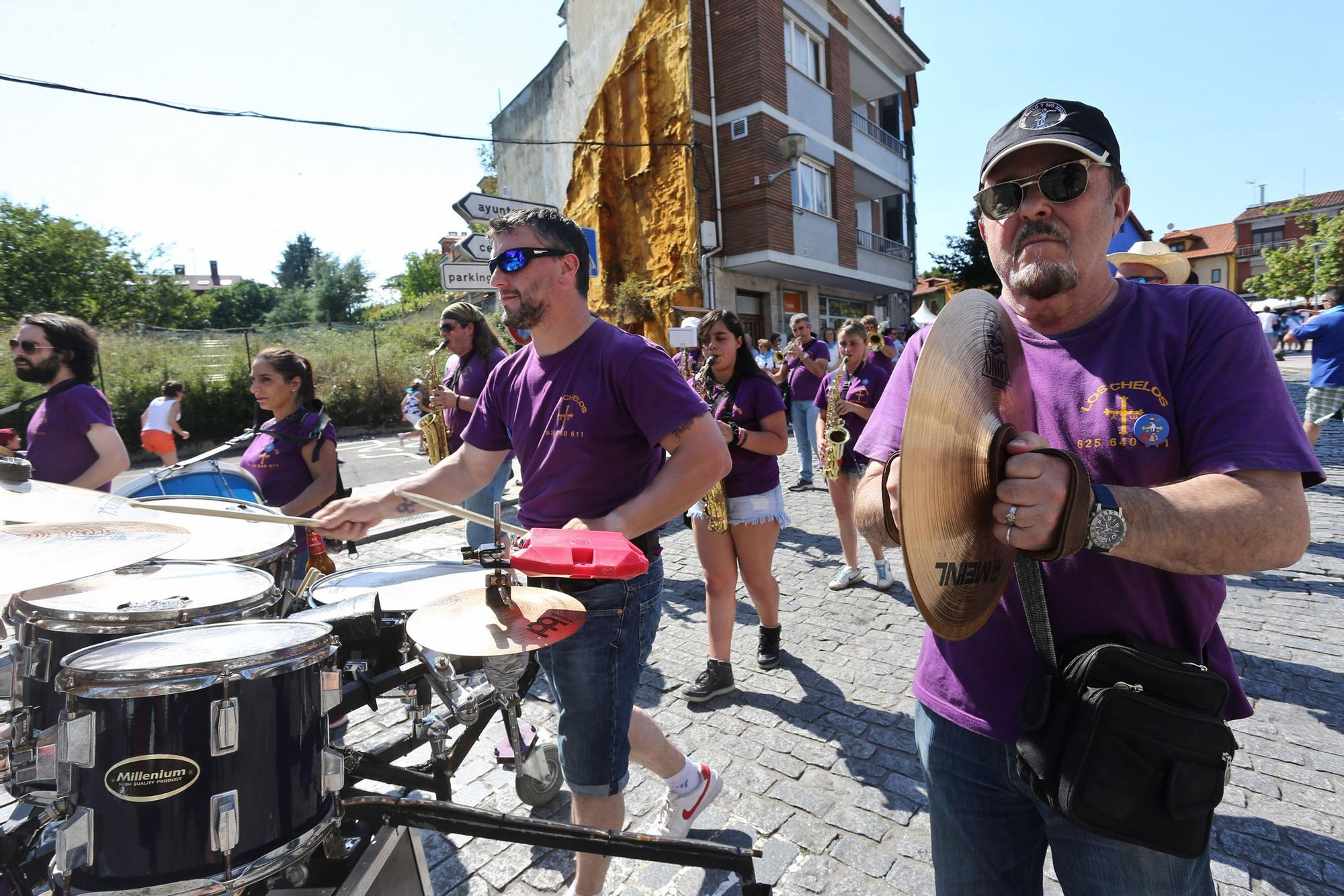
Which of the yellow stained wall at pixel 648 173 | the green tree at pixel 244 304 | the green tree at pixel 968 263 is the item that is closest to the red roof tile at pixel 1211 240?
the green tree at pixel 968 263

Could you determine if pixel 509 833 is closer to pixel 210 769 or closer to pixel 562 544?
pixel 210 769

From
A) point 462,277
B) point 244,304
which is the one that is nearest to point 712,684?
point 462,277

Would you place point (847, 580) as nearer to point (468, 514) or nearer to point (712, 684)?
point (712, 684)

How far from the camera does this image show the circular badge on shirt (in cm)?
133

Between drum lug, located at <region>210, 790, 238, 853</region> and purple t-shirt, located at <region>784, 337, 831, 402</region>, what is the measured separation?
7712 millimetres

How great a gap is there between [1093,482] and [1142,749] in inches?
18.4

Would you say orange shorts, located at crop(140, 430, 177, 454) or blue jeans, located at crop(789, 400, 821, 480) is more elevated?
orange shorts, located at crop(140, 430, 177, 454)

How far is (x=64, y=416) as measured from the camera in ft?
13.1

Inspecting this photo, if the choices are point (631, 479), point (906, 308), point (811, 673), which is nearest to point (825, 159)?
point (906, 308)

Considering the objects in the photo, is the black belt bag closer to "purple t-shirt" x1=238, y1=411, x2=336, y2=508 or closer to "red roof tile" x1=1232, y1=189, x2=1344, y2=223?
"purple t-shirt" x1=238, y1=411, x2=336, y2=508

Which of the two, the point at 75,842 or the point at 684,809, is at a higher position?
the point at 75,842

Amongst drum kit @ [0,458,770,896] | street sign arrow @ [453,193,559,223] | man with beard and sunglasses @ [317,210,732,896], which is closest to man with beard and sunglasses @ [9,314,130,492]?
drum kit @ [0,458,770,896]

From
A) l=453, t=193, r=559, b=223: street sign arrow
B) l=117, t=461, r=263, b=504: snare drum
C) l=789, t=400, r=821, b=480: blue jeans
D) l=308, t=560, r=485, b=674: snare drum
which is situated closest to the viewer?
l=308, t=560, r=485, b=674: snare drum

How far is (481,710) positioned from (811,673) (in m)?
2.33
